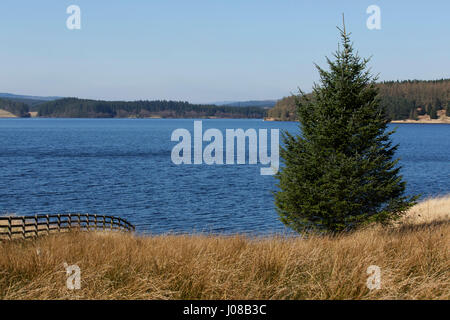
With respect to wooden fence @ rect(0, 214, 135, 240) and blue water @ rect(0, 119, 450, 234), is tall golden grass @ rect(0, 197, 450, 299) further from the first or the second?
blue water @ rect(0, 119, 450, 234)

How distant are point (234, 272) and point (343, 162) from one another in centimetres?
1107

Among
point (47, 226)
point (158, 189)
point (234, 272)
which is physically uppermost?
point (234, 272)

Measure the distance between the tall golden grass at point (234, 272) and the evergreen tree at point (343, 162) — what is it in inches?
337

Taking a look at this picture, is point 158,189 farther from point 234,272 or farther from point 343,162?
point 234,272

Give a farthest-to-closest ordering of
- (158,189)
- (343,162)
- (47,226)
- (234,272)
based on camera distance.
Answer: (158,189) < (47,226) < (343,162) < (234,272)

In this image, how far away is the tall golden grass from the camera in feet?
18.9

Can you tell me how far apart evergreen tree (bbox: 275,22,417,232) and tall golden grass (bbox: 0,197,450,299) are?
28.1ft

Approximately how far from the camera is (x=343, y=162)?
1650cm

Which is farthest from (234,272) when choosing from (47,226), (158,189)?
(158,189)

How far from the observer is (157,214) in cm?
3506

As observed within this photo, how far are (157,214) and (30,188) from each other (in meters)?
18.5

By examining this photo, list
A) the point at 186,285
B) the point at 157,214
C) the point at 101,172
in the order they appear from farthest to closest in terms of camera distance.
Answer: the point at 101,172, the point at 157,214, the point at 186,285
